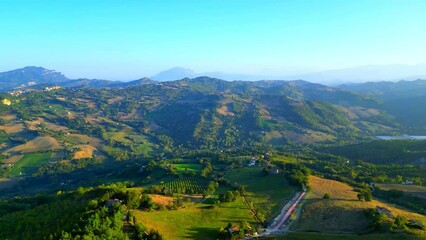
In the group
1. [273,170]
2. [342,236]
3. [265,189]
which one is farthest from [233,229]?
[273,170]

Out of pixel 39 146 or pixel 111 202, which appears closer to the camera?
pixel 111 202

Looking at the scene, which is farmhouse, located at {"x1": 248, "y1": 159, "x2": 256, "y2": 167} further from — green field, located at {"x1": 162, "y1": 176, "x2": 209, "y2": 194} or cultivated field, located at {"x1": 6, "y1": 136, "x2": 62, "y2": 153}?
cultivated field, located at {"x1": 6, "y1": 136, "x2": 62, "y2": 153}

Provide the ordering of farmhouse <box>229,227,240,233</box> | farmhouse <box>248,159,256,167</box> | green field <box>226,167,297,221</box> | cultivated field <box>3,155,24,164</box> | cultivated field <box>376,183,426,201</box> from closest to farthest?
farmhouse <box>229,227,240,233</box>
green field <box>226,167,297,221</box>
cultivated field <box>376,183,426,201</box>
farmhouse <box>248,159,256,167</box>
cultivated field <box>3,155,24,164</box>

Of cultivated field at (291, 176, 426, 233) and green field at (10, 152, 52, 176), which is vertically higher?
cultivated field at (291, 176, 426, 233)

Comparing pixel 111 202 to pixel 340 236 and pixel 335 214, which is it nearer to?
pixel 340 236

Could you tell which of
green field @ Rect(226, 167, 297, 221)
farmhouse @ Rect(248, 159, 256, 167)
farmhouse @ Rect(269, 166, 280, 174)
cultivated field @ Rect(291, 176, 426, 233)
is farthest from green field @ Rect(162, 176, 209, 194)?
cultivated field @ Rect(291, 176, 426, 233)

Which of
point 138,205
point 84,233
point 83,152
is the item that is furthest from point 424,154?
point 83,152

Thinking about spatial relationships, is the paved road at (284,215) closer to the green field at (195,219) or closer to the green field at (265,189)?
the green field at (265,189)
